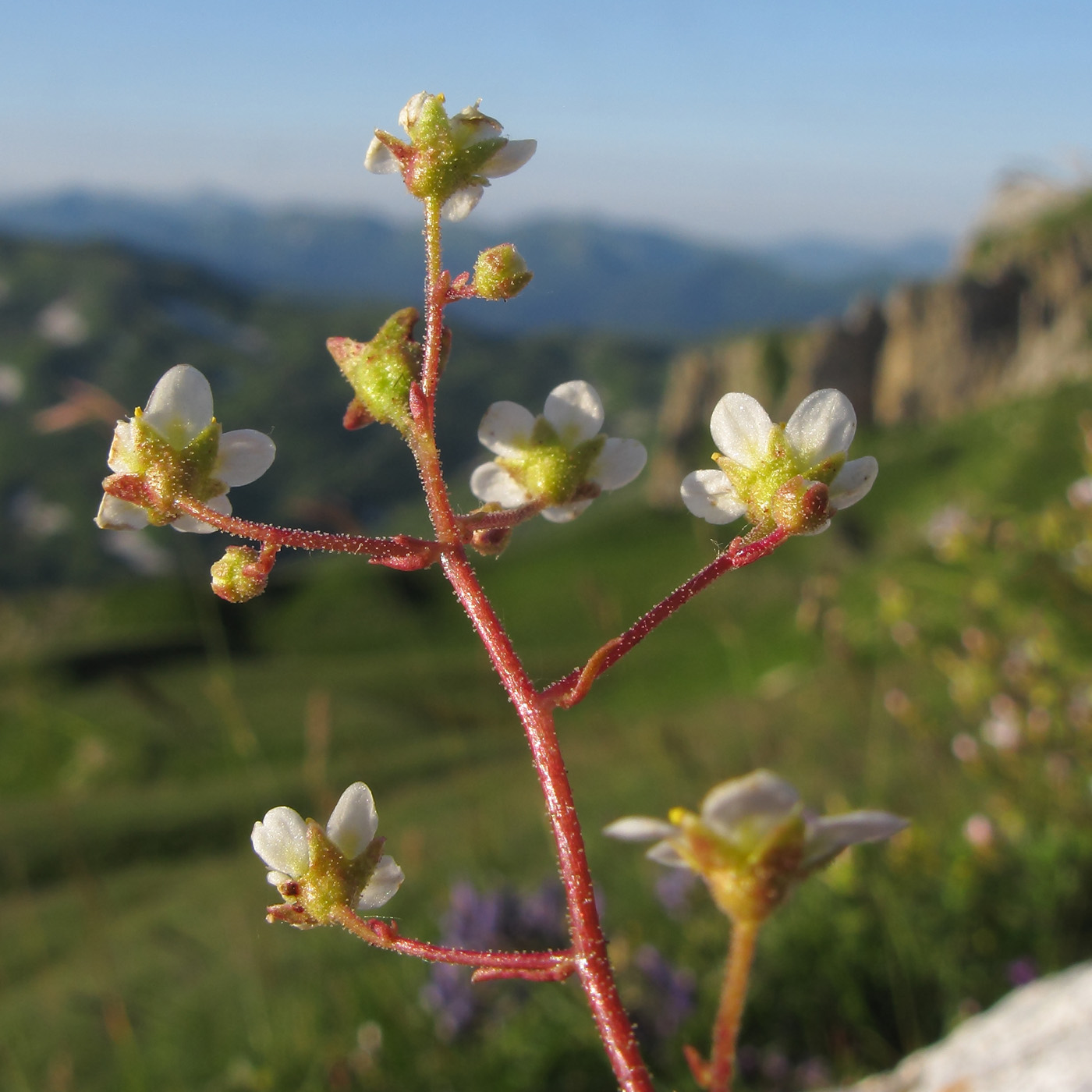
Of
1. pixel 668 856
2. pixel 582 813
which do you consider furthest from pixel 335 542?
pixel 582 813

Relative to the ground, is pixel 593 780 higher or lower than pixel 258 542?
lower

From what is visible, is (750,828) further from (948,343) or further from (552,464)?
(948,343)

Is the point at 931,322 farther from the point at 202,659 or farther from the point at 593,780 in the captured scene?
the point at 593,780

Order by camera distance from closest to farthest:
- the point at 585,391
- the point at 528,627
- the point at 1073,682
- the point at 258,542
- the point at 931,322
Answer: the point at 258,542 < the point at 585,391 < the point at 1073,682 < the point at 528,627 < the point at 931,322

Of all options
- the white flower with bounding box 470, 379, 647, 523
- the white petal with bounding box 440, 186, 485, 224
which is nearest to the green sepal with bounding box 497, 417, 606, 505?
the white flower with bounding box 470, 379, 647, 523

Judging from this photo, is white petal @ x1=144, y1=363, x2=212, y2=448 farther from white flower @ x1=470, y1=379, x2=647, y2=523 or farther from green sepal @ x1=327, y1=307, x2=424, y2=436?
white flower @ x1=470, y1=379, x2=647, y2=523

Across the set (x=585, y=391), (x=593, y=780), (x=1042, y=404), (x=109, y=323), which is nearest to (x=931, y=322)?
(x=1042, y=404)
